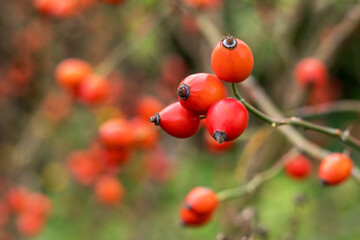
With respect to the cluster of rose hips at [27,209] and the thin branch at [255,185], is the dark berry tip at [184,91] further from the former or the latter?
the cluster of rose hips at [27,209]

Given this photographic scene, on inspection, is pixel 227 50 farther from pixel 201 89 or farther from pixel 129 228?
pixel 129 228

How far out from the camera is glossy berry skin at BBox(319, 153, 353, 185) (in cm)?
109

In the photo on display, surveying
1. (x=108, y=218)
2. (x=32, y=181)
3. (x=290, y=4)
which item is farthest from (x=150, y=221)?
(x=290, y=4)

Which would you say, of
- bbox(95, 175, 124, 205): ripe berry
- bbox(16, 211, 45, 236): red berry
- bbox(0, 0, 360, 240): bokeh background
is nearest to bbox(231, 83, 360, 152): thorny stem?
bbox(0, 0, 360, 240): bokeh background

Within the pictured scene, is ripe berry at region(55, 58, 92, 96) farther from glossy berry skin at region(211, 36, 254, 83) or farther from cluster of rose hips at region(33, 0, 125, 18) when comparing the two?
glossy berry skin at region(211, 36, 254, 83)

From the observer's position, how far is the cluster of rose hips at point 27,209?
3.20m

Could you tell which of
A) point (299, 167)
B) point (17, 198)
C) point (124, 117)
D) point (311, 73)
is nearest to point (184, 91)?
point (299, 167)

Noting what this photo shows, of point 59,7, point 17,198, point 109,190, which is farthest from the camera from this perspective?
point 17,198

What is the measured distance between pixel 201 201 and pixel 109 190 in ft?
5.49

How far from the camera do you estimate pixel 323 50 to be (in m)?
2.07

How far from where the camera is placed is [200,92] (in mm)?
874

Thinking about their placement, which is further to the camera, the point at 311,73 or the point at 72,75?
the point at 72,75

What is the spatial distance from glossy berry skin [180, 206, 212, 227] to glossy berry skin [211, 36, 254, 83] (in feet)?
1.80

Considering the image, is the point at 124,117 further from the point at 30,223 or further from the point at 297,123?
the point at 297,123
